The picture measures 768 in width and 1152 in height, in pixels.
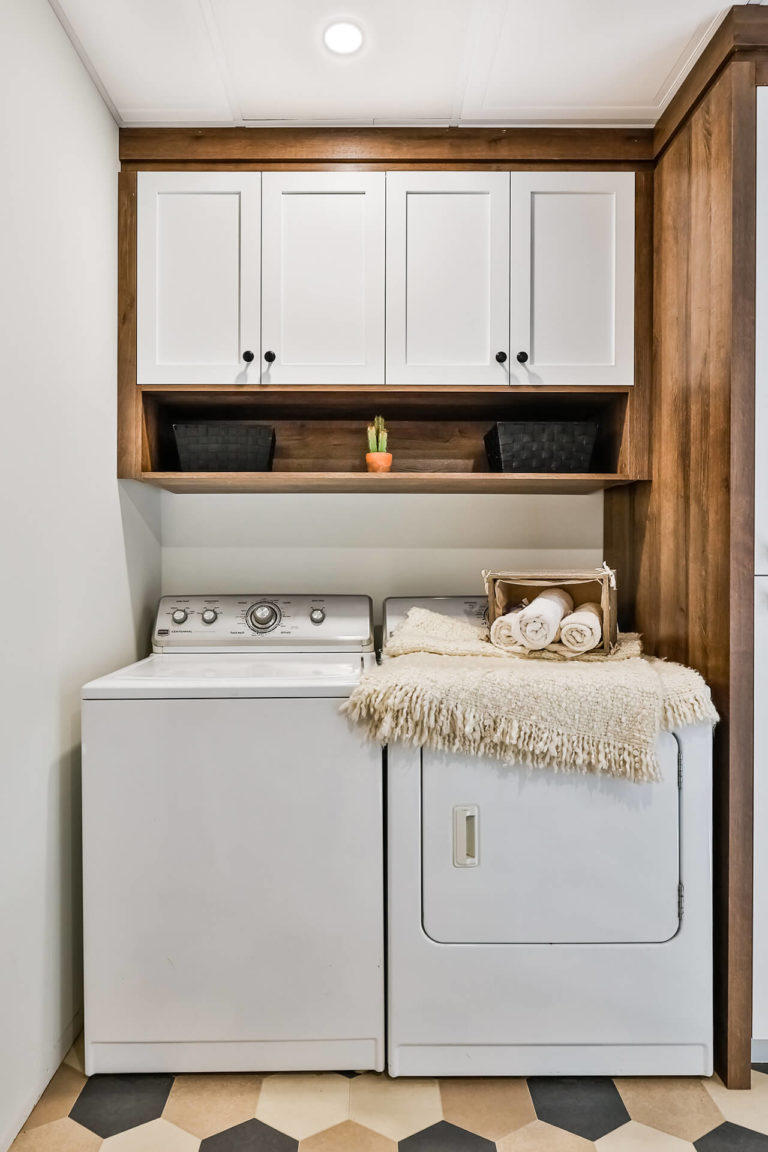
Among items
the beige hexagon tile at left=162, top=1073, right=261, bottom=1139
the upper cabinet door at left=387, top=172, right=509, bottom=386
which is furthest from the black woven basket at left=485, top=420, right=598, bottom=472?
the beige hexagon tile at left=162, top=1073, right=261, bottom=1139

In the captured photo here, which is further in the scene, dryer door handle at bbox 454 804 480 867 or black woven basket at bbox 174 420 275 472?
black woven basket at bbox 174 420 275 472

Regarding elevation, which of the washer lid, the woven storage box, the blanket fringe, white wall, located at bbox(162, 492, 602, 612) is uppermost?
white wall, located at bbox(162, 492, 602, 612)

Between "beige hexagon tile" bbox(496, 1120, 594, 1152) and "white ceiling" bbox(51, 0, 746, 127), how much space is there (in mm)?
2224

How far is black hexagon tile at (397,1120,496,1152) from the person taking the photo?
133 cm

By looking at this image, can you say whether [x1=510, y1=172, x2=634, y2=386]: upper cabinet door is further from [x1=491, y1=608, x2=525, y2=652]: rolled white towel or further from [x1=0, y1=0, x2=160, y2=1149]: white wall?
[x1=0, y1=0, x2=160, y2=1149]: white wall

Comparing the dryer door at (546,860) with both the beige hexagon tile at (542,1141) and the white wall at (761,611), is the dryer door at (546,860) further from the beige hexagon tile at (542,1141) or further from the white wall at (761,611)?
the beige hexagon tile at (542,1141)

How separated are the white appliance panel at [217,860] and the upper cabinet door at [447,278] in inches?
38.0

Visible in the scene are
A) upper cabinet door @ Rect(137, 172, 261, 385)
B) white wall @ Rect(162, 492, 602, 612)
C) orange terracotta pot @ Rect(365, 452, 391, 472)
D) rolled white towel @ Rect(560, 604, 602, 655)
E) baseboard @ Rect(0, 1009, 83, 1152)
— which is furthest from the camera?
white wall @ Rect(162, 492, 602, 612)

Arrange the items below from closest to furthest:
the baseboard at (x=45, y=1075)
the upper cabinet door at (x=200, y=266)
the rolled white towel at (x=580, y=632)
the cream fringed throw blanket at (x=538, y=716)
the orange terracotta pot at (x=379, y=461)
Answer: the baseboard at (x=45, y=1075), the cream fringed throw blanket at (x=538, y=716), the rolled white towel at (x=580, y=632), the upper cabinet door at (x=200, y=266), the orange terracotta pot at (x=379, y=461)

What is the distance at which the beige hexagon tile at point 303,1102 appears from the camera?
4.57ft

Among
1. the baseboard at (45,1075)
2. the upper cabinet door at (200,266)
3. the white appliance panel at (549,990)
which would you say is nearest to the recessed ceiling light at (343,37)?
the upper cabinet door at (200,266)

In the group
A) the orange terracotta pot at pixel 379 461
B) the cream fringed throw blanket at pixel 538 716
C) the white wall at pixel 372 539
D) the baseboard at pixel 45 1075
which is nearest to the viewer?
the baseboard at pixel 45 1075

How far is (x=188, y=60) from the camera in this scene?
1.65 meters

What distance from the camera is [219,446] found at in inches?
78.3
